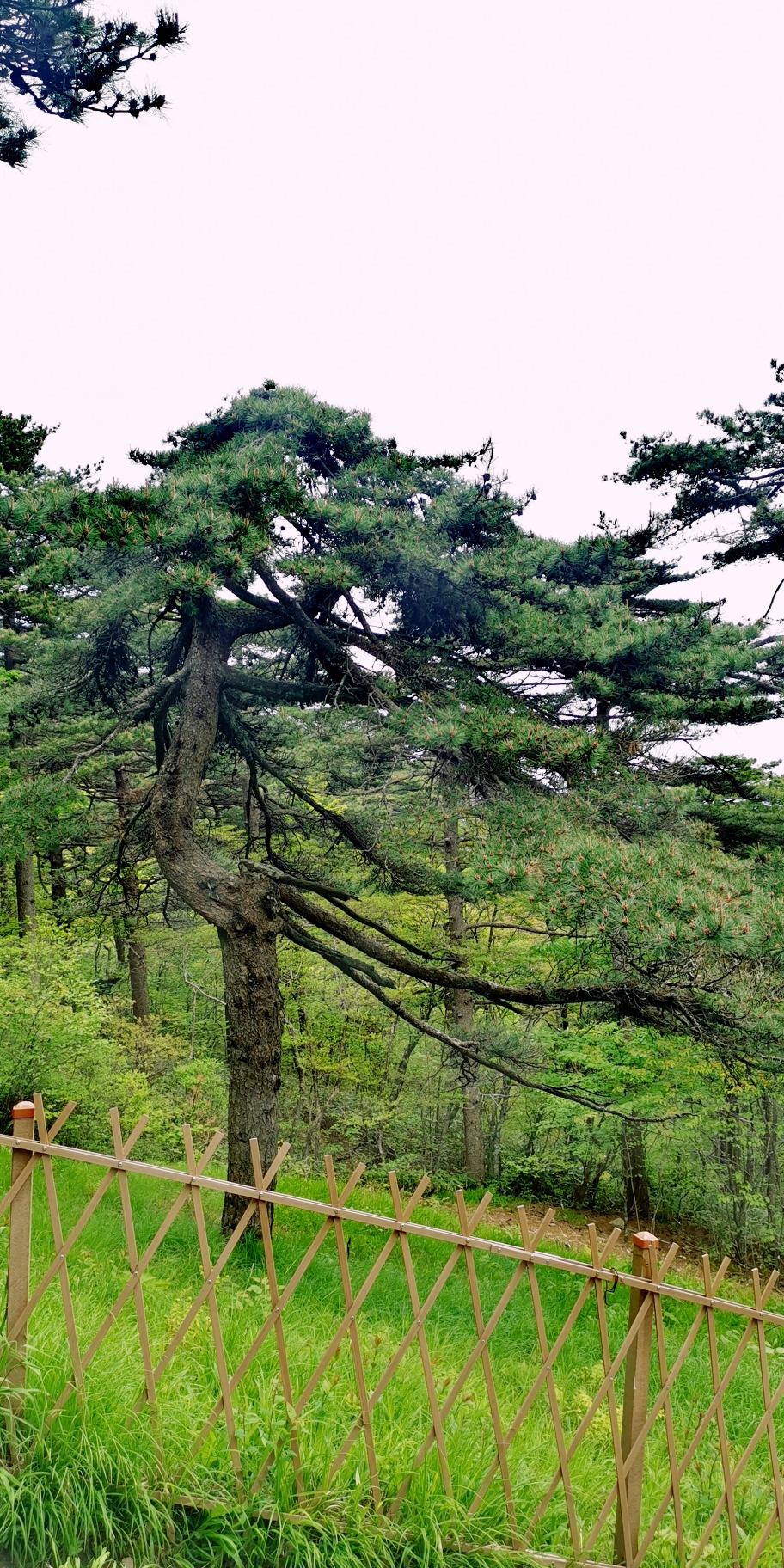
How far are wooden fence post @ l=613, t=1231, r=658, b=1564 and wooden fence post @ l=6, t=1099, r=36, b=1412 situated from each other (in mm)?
1910

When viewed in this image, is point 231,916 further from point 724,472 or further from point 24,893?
point 24,893

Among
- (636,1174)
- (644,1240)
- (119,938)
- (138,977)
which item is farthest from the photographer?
(138,977)

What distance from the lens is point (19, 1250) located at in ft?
8.08

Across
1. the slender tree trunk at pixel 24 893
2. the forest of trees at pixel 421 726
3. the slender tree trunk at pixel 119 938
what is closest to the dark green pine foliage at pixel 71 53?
the forest of trees at pixel 421 726

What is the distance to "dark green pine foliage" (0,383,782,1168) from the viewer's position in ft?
17.1

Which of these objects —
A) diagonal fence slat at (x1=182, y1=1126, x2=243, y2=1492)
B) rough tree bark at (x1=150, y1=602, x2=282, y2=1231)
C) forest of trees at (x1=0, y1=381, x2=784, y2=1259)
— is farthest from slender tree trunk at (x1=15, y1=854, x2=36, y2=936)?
diagonal fence slat at (x1=182, y1=1126, x2=243, y2=1492)

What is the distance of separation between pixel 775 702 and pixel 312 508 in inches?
156

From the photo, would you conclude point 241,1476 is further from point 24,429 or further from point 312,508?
point 24,429

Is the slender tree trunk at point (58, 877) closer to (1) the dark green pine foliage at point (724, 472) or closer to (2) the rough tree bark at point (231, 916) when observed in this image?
(2) the rough tree bark at point (231, 916)

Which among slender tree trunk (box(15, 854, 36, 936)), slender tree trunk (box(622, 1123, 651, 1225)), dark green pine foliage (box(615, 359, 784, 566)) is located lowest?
slender tree trunk (box(622, 1123, 651, 1225))

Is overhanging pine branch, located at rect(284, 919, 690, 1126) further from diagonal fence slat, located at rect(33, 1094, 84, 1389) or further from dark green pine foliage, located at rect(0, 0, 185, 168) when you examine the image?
dark green pine foliage, located at rect(0, 0, 185, 168)

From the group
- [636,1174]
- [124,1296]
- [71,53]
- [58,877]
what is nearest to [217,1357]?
[124,1296]

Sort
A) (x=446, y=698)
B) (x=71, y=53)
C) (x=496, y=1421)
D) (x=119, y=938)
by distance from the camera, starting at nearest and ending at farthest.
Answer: (x=496, y=1421), (x=71, y=53), (x=446, y=698), (x=119, y=938)

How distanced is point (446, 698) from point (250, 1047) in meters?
3.18
